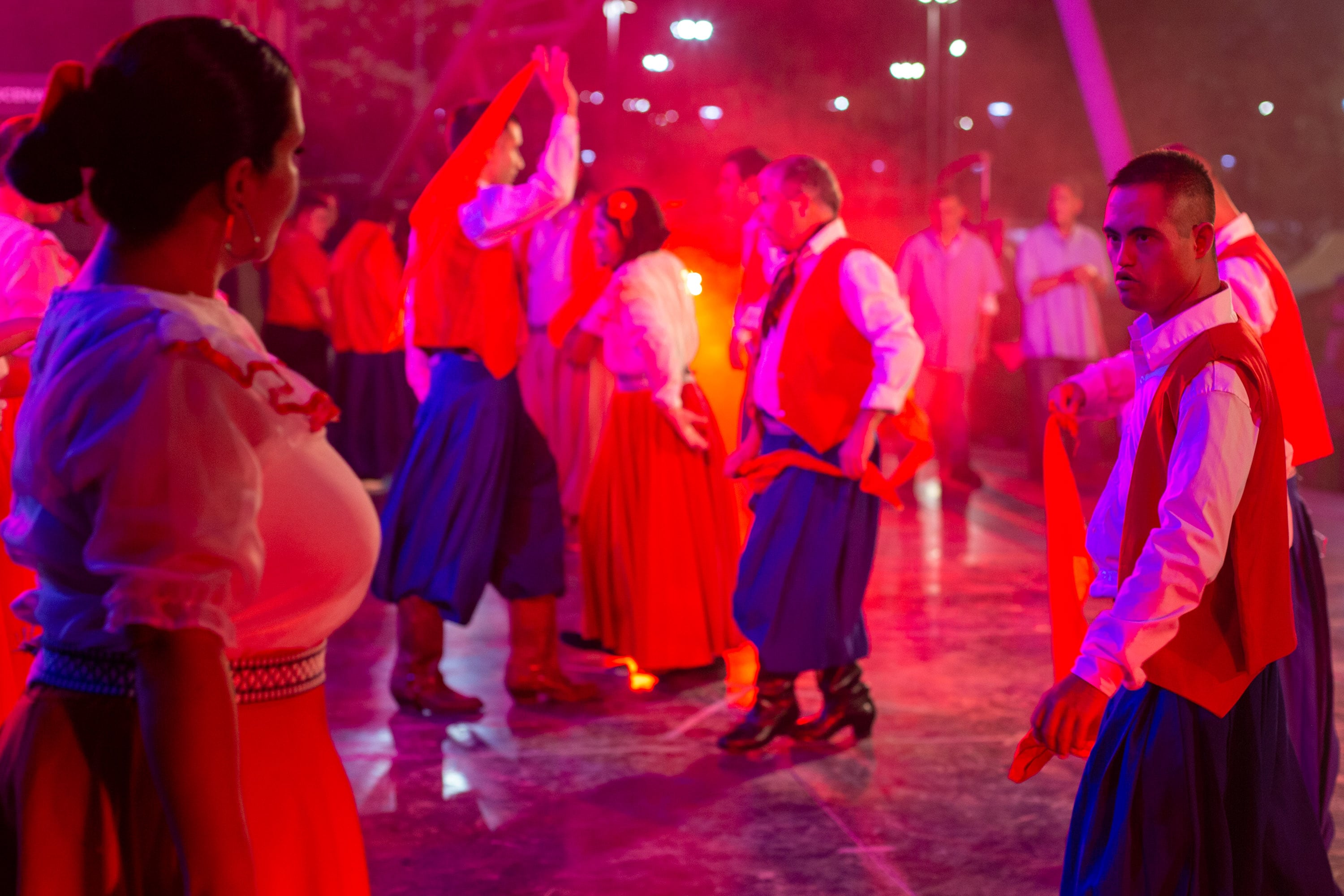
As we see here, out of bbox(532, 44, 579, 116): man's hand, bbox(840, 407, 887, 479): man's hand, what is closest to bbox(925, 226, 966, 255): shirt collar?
bbox(532, 44, 579, 116): man's hand

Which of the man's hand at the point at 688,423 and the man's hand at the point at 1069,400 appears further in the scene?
the man's hand at the point at 688,423

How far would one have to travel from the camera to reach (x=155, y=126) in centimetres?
111

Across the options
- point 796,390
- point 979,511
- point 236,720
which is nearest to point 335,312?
point 979,511

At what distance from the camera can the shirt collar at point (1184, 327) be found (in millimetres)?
1882

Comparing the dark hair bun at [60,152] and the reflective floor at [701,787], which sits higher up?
the dark hair bun at [60,152]

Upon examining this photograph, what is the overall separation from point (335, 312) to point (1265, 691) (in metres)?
7.72

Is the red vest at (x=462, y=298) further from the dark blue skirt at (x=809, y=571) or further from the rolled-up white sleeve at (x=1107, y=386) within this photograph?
the rolled-up white sleeve at (x=1107, y=386)

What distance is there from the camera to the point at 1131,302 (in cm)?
198

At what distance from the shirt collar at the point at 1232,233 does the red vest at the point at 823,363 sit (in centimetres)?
96

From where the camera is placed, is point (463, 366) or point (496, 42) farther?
point (496, 42)

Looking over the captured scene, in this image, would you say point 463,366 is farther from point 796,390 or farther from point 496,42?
point 496,42

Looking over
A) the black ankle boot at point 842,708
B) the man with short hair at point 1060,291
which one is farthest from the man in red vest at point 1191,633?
the man with short hair at point 1060,291

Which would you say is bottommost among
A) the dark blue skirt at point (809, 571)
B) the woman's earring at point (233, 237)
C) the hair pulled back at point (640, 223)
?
the dark blue skirt at point (809, 571)

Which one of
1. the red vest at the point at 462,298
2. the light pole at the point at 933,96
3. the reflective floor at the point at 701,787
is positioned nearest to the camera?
the reflective floor at the point at 701,787
